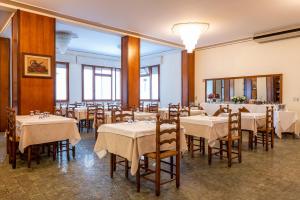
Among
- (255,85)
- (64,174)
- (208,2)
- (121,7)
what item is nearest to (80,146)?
(64,174)

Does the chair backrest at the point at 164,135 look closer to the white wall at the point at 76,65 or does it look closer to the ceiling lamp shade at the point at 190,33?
the ceiling lamp shade at the point at 190,33

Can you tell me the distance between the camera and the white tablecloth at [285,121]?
6995mm

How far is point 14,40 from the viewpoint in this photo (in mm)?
5645

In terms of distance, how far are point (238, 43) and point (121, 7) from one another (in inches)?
197

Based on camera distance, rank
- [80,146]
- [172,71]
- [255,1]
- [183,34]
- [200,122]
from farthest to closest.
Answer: [172,71] < [183,34] < [80,146] < [255,1] < [200,122]

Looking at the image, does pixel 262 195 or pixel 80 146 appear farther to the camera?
pixel 80 146

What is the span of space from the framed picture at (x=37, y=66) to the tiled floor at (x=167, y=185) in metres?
1.99

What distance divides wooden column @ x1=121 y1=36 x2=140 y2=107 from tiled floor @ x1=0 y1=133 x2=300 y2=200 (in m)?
3.21

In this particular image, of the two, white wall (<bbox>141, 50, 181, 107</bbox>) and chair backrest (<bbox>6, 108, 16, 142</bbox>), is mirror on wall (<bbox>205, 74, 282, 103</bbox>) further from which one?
chair backrest (<bbox>6, 108, 16, 142</bbox>)

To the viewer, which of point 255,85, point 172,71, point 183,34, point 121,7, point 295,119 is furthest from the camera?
point 172,71

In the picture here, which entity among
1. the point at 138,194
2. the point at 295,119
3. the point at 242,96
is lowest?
the point at 138,194

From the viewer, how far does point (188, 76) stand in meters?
9.95

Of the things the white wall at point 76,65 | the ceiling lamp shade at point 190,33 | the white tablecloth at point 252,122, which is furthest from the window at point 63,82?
the white tablecloth at point 252,122

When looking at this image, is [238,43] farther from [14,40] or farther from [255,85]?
[14,40]
